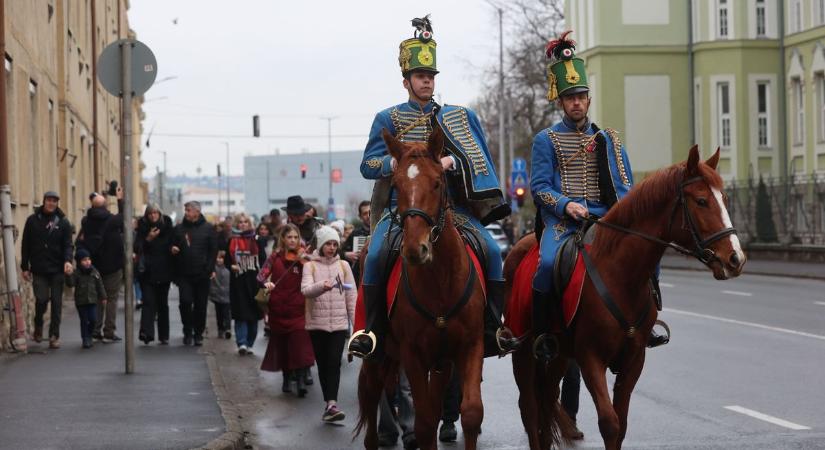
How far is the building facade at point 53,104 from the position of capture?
18.6m

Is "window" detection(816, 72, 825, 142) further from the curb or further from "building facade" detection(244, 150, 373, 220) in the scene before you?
"building facade" detection(244, 150, 373, 220)

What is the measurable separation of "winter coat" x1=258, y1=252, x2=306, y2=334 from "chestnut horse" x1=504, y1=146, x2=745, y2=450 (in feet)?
17.5

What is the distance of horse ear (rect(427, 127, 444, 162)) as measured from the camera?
7.34 m

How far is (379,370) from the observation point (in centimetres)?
873

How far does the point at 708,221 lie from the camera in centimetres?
767

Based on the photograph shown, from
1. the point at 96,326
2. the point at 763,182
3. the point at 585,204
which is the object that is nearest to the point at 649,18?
the point at 763,182

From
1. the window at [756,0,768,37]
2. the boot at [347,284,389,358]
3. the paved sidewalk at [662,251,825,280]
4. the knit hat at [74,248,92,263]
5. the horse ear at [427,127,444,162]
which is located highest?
the window at [756,0,768,37]

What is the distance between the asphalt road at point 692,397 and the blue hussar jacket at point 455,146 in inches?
90.2

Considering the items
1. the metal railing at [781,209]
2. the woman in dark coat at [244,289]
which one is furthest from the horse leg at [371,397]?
the metal railing at [781,209]

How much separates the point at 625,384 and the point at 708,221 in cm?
112

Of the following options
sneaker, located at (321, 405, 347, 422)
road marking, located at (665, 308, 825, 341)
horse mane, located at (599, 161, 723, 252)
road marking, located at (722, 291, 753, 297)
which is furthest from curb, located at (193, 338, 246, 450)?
road marking, located at (722, 291, 753, 297)

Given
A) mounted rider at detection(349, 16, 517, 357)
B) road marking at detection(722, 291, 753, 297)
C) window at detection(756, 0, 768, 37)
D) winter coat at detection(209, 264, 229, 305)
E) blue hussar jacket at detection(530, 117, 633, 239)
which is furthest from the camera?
window at detection(756, 0, 768, 37)

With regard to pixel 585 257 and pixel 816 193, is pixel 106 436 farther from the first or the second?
pixel 816 193

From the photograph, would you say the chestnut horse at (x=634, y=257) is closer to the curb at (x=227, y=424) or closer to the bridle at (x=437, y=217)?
the bridle at (x=437, y=217)
